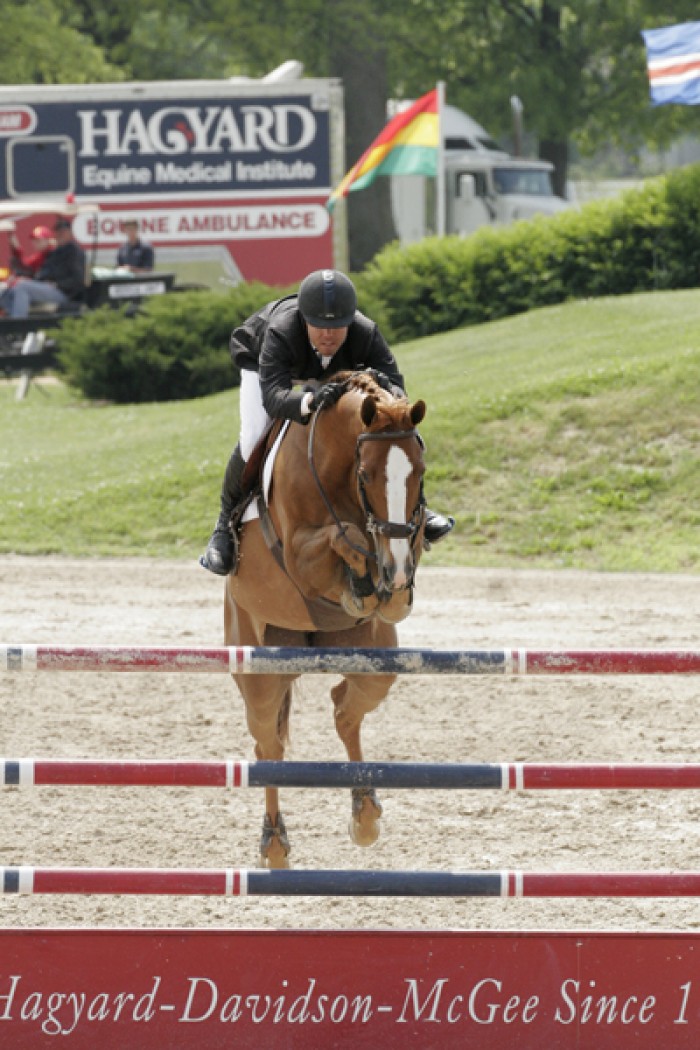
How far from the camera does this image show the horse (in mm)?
5301

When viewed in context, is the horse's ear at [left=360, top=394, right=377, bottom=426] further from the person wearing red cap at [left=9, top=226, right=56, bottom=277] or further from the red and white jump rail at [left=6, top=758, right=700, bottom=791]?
the person wearing red cap at [left=9, top=226, right=56, bottom=277]

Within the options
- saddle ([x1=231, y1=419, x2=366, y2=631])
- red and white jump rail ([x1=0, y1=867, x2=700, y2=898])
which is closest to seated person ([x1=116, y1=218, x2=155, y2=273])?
saddle ([x1=231, y1=419, x2=366, y2=631])

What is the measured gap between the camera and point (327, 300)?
5.99 m

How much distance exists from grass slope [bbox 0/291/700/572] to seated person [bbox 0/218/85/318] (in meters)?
4.51

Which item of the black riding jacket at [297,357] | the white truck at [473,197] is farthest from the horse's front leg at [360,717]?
the white truck at [473,197]

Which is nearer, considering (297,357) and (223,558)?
(297,357)

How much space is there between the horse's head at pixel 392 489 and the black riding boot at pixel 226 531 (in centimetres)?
124

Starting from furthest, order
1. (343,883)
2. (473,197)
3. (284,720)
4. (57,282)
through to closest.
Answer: (473,197)
(57,282)
(284,720)
(343,883)

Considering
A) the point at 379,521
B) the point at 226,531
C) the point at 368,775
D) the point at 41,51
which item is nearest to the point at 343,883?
the point at 368,775

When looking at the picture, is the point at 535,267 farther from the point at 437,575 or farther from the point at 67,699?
the point at 67,699

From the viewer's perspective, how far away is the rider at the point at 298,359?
5.99 meters

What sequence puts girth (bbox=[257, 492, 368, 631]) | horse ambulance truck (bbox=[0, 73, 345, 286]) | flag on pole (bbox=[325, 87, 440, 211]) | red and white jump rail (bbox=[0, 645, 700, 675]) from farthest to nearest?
horse ambulance truck (bbox=[0, 73, 345, 286]), flag on pole (bbox=[325, 87, 440, 211]), girth (bbox=[257, 492, 368, 631]), red and white jump rail (bbox=[0, 645, 700, 675])

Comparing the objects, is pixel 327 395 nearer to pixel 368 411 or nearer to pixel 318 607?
pixel 368 411

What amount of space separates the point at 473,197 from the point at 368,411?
98.2 ft
